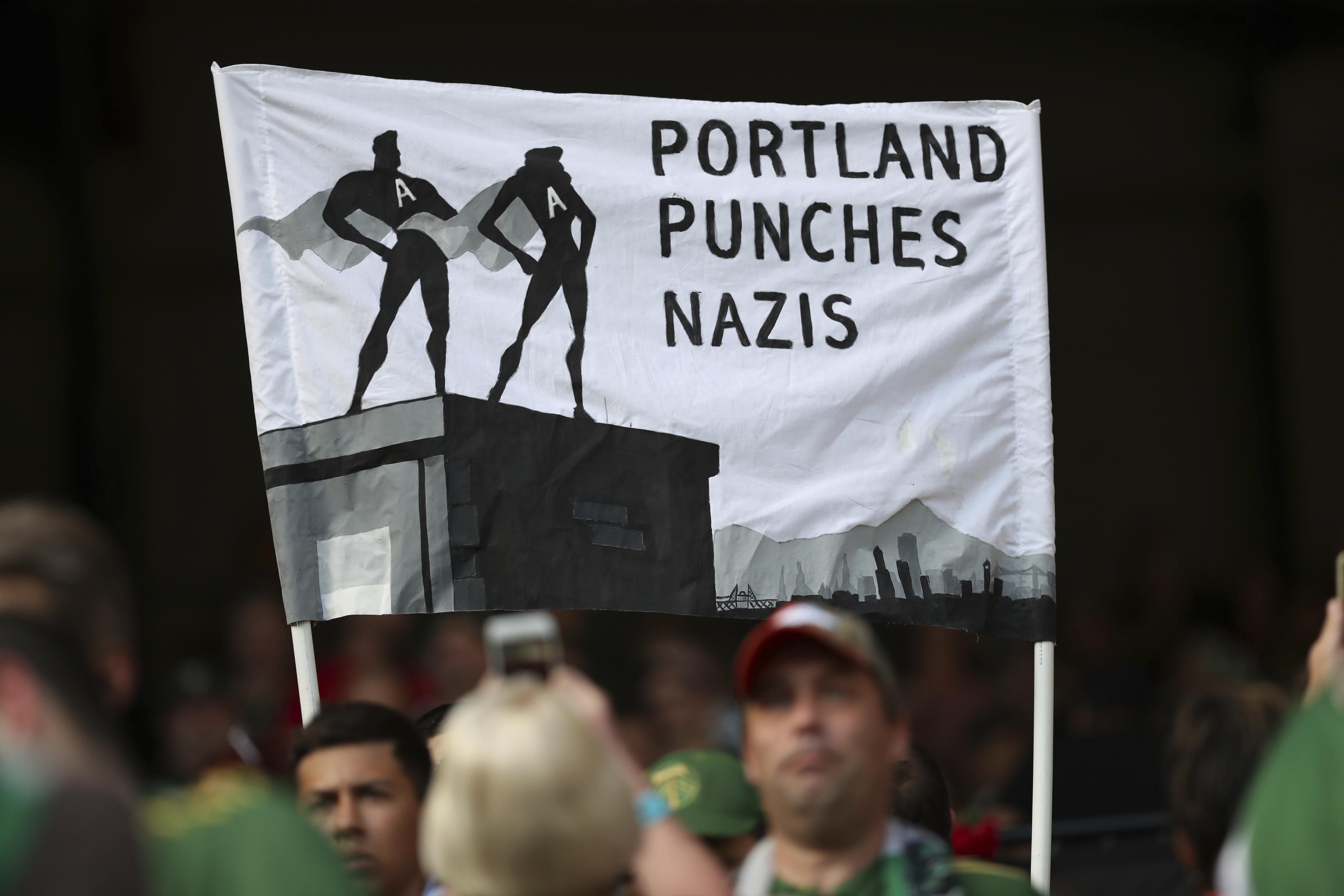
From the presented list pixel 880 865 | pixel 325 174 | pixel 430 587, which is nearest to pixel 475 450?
pixel 430 587

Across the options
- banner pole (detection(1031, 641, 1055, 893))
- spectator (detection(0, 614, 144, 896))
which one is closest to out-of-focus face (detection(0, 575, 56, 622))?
spectator (detection(0, 614, 144, 896))

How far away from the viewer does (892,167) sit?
4.32m

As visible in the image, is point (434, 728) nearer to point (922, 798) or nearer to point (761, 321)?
point (922, 798)

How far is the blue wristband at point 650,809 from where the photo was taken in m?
2.47

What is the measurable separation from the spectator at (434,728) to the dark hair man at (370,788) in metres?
0.07

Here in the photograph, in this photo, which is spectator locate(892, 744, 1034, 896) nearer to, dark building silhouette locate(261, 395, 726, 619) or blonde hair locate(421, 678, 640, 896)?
dark building silhouette locate(261, 395, 726, 619)

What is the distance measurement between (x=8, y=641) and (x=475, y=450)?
2.13m

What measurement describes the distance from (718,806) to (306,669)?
947mm

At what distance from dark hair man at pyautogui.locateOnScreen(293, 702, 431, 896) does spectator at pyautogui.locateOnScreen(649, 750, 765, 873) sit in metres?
0.49

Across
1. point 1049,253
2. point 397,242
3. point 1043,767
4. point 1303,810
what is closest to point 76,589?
point 1303,810

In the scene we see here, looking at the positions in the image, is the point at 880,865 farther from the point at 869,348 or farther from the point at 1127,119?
the point at 1127,119

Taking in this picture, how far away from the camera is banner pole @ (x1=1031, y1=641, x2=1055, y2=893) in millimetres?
3650

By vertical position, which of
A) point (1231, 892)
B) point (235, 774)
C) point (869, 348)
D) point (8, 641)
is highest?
point (869, 348)

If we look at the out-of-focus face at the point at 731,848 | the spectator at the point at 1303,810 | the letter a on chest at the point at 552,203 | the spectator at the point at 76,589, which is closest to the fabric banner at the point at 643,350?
the letter a on chest at the point at 552,203
